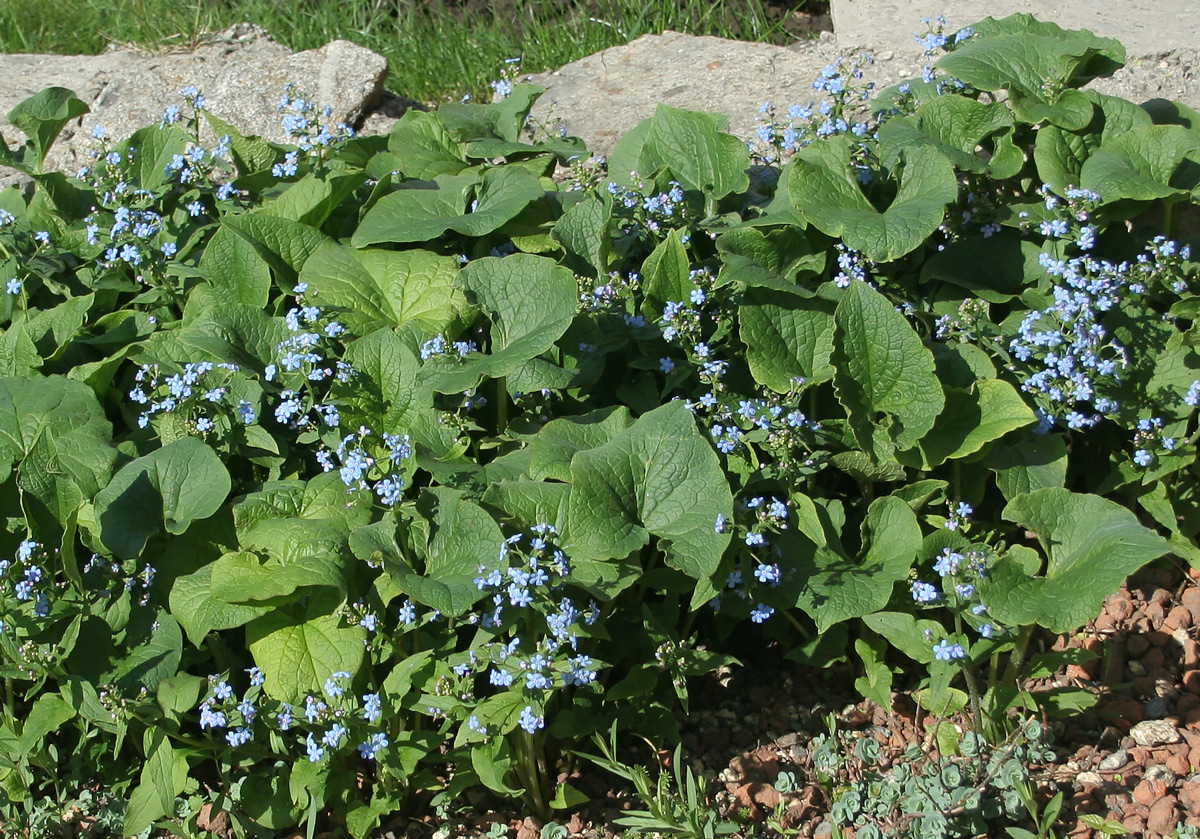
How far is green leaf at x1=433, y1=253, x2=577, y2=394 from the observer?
3.10 meters

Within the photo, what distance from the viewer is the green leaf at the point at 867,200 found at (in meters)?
3.32

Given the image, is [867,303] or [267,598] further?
[867,303]

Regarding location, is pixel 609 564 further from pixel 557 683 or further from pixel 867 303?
pixel 867 303

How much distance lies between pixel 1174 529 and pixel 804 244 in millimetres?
1360

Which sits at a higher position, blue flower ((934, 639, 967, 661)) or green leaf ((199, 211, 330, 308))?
green leaf ((199, 211, 330, 308))

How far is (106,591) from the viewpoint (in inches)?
121

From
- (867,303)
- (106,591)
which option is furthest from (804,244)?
(106,591)

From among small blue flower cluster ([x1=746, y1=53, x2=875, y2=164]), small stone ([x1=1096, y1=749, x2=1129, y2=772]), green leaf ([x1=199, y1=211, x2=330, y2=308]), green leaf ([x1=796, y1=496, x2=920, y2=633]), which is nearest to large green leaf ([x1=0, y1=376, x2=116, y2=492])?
green leaf ([x1=199, y1=211, x2=330, y2=308])

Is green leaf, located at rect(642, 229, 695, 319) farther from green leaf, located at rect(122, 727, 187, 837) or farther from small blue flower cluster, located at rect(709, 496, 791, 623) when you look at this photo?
green leaf, located at rect(122, 727, 187, 837)

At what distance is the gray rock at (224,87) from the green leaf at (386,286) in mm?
1777

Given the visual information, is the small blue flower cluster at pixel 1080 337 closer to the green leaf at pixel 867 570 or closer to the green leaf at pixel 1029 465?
the green leaf at pixel 1029 465

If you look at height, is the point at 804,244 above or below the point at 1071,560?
above

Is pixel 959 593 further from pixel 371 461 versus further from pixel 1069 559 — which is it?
pixel 371 461

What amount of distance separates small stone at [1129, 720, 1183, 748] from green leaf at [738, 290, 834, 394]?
1.27 meters
